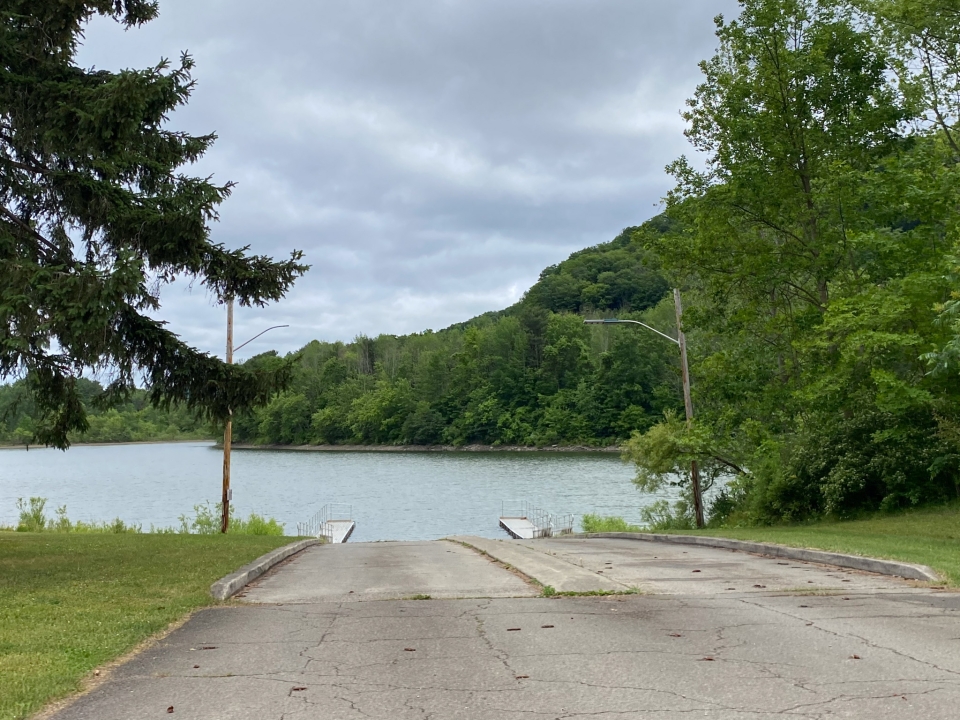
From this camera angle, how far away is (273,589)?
436 inches

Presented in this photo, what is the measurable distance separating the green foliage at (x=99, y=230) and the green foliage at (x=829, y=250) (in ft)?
44.9

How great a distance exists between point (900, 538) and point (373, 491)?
53.5 metres

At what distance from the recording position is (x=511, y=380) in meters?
139

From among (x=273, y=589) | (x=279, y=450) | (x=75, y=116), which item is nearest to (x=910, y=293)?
(x=273, y=589)

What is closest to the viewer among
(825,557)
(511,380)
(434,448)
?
(825,557)

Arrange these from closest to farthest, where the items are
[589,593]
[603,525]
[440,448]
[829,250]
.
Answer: [589,593] < [829,250] < [603,525] < [440,448]

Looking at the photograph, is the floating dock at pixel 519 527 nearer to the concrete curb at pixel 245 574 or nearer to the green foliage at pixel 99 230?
the concrete curb at pixel 245 574

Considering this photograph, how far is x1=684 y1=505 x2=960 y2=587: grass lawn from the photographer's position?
12.0 metres

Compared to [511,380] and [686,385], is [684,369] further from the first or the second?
[511,380]

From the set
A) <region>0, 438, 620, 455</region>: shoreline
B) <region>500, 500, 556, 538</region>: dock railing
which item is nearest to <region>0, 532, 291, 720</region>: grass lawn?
<region>500, 500, 556, 538</region>: dock railing

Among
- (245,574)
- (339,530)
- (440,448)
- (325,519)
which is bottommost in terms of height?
(325,519)

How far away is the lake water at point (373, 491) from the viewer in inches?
1908

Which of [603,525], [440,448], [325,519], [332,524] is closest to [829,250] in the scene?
[603,525]

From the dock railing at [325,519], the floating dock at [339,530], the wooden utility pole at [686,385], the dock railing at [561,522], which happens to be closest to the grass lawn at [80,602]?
the wooden utility pole at [686,385]
